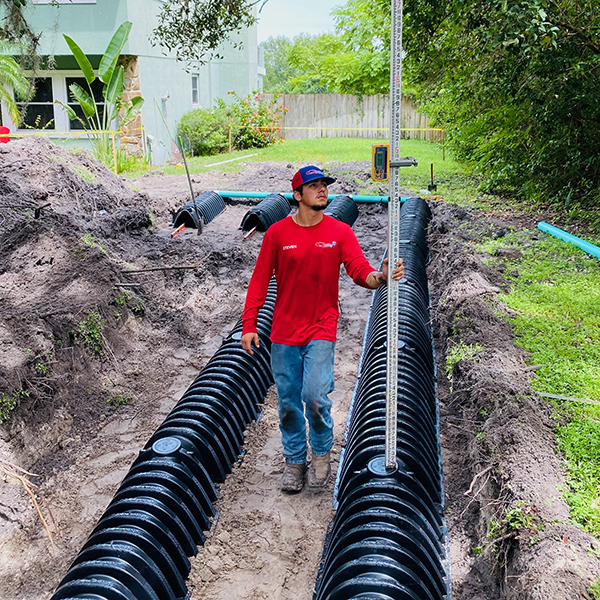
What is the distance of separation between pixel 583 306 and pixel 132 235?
7146 millimetres

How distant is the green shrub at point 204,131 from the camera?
2336 centimetres

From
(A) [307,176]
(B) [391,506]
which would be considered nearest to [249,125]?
(A) [307,176]

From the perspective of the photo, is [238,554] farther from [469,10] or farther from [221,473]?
[469,10]

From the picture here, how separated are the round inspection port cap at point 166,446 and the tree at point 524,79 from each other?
244 inches

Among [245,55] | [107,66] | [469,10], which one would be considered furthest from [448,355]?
[245,55]

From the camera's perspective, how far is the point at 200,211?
11.6 m

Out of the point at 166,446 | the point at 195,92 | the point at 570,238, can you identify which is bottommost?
the point at 166,446

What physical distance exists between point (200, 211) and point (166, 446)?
805cm

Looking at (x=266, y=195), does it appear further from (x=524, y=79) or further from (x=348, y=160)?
(x=348, y=160)

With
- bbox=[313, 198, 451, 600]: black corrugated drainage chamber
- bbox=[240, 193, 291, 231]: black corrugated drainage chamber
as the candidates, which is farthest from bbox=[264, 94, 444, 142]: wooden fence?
bbox=[313, 198, 451, 600]: black corrugated drainage chamber

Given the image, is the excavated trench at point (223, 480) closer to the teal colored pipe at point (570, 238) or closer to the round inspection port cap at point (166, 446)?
the round inspection port cap at point (166, 446)

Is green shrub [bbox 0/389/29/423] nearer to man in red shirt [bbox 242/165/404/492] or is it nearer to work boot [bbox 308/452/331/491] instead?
man in red shirt [bbox 242/165/404/492]

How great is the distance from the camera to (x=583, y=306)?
6078 millimetres

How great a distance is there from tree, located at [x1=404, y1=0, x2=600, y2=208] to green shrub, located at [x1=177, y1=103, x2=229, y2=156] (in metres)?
10.6
